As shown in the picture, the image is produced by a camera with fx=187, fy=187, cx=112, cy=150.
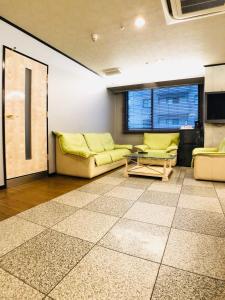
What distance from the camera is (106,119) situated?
641cm

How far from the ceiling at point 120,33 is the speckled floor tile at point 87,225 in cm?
274

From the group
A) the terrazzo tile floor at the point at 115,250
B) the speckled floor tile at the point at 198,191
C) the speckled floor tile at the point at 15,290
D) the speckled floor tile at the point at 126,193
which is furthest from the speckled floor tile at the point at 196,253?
the speckled floor tile at the point at 198,191

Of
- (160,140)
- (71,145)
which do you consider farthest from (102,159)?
(160,140)

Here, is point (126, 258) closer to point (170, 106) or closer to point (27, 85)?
point (27, 85)

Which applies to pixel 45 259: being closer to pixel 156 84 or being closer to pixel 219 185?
pixel 219 185

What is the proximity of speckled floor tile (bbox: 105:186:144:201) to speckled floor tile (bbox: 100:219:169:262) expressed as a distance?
0.77 metres

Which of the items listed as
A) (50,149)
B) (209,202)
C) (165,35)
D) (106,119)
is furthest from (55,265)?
(106,119)

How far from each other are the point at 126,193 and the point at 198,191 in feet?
3.73

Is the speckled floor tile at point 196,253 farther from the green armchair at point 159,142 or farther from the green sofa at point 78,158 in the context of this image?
the green armchair at point 159,142

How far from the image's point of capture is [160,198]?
260 centimetres

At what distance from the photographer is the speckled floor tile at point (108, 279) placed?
1010 mm

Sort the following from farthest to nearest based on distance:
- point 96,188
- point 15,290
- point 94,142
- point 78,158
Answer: point 94,142
point 78,158
point 96,188
point 15,290

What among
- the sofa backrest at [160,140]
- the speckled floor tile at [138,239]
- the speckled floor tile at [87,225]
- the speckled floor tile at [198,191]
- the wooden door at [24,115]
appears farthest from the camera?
the sofa backrest at [160,140]

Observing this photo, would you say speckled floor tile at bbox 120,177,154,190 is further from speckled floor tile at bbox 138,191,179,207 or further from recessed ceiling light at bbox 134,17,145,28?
recessed ceiling light at bbox 134,17,145,28
